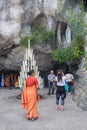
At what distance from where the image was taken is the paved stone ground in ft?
31.4

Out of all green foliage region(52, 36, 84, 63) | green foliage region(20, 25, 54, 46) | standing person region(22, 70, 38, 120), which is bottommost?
standing person region(22, 70, 38, 120)

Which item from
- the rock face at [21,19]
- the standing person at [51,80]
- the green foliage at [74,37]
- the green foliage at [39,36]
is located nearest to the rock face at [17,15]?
the rock face at [21,19]

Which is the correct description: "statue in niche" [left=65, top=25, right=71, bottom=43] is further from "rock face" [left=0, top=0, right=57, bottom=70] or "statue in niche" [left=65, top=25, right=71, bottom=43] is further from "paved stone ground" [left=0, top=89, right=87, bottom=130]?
"paved stone ground" [left=0, top=89, right=87, bottom=130]

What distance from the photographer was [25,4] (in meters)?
17.9

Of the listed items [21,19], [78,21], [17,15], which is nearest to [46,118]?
[78,21]

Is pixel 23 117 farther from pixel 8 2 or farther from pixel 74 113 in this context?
pixel 8 2

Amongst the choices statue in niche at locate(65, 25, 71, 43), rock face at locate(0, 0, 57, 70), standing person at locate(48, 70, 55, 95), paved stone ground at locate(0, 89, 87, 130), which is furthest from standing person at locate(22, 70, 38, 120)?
rock face at locate(0, 0, 57, 70)

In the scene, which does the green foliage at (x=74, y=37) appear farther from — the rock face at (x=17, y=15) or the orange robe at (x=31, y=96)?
the orange robe at (x=31, y=96)

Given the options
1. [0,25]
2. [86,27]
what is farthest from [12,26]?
[86,27]

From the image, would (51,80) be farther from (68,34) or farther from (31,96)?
(31,96)

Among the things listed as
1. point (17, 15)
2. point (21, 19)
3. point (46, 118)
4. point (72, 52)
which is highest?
point (17, 15)

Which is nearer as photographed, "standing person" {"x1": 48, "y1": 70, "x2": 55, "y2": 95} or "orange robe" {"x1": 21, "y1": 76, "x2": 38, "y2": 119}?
"orange robe" {"x1": 21, "y1": 76, "x2": 38, "y2": 119}

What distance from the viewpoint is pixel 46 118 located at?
1053cm

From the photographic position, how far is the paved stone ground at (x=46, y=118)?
9.58 m
